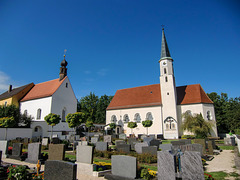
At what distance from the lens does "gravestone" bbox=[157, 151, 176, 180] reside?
18.1 feet

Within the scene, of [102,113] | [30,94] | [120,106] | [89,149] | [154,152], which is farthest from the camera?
[102,113]

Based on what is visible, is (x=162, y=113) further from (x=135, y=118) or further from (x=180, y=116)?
(x=135, y=118)

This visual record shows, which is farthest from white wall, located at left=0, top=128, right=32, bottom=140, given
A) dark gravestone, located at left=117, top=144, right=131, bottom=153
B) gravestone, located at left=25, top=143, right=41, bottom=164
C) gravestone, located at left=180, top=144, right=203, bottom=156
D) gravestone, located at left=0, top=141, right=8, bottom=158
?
gravestone, located at left=180, top=144, right=203, bottom=156

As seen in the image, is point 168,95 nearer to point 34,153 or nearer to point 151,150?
point 151,150

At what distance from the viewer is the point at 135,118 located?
33406 mm

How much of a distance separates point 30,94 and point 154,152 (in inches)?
1193

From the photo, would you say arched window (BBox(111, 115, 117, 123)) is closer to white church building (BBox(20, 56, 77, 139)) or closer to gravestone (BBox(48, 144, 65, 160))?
white church building (BBox(20, 56, 77, 139))

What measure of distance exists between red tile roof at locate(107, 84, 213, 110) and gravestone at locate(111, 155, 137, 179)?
25845 millimetres

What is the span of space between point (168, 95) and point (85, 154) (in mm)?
25567

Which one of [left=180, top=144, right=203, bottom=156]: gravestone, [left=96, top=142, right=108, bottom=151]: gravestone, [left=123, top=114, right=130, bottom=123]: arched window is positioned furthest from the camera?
[left=123, top=114, right=130, bottom=123]: arched window

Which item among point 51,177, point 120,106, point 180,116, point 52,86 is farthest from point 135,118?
point 51,177

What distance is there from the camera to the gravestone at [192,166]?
5402mm

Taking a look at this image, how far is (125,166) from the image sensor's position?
6.18 m

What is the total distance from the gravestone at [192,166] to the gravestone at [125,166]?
5.39 feet
